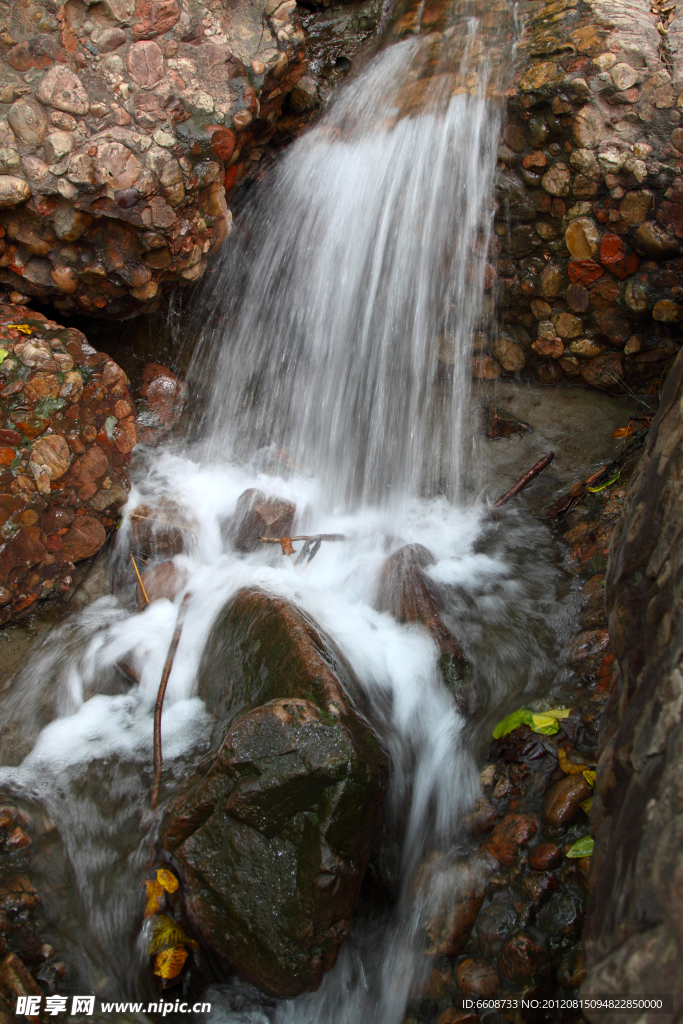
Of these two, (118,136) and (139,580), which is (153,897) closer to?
(139,580)

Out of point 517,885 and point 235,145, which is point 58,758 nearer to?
point 517,885

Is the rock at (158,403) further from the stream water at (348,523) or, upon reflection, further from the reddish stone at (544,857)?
the reddish stone at (544,857)

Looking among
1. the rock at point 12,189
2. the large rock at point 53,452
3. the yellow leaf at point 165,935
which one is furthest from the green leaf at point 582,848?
the rock at point 12,189

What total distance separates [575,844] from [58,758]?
213 centimetres

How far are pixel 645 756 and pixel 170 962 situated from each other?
1834 mm

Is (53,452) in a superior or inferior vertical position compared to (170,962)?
superior

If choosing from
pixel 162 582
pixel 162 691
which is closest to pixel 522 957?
pixel 162 691

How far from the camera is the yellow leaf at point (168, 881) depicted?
2332mm

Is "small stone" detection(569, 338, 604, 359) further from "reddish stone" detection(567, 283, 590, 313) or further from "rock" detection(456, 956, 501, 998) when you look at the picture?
"rock" detection(456, 956, 501, 998)

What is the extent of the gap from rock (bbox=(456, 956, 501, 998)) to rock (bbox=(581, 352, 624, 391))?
10.0 feet

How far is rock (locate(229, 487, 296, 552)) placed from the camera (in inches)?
142

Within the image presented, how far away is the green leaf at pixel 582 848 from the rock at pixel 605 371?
8.81 ft

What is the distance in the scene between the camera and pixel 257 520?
3627 mm

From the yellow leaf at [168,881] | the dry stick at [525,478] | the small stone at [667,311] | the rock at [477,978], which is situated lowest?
the yellow leaf at [168,881]
